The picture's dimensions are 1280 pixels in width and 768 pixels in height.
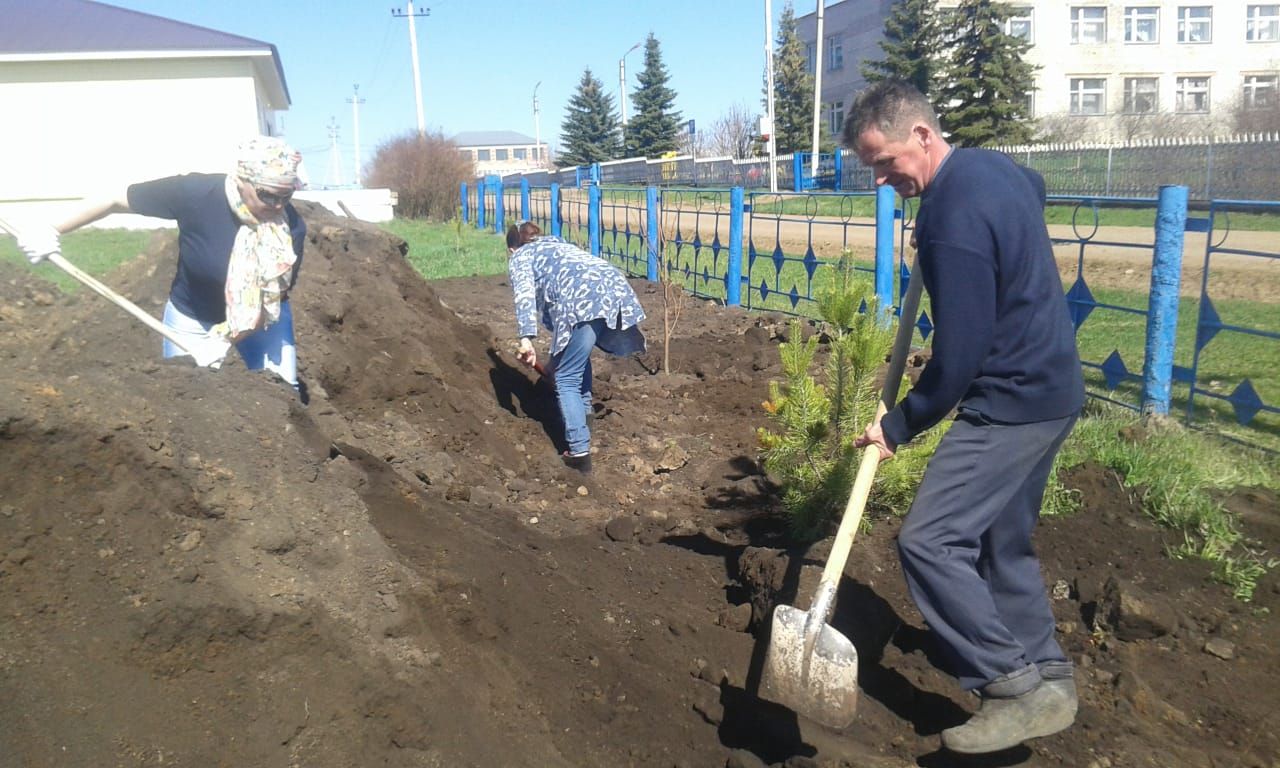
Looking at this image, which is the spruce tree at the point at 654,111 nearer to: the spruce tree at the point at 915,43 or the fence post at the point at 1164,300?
the spruce tree at the point at 915,43

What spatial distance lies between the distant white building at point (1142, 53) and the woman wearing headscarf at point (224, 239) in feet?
136

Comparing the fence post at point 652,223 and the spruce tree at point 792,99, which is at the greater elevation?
the spruce tree at point 792,99

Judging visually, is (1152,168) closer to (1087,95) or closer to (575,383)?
(575,383)

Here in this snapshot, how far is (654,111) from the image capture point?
50.6 metres

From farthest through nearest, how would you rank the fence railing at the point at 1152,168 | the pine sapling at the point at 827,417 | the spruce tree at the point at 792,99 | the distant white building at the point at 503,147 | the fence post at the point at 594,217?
1. the distant white building at the point at 503,147
2. the spruce tree at the point at 792,99
3. the fence railing at the point at 1152,168
4. the fence post at the point at 594,217
5. the pine sapling at the point at 827,417

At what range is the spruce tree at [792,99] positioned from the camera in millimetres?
45719

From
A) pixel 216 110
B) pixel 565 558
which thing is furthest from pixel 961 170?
pixel 216 110

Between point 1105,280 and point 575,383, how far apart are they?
884 cm

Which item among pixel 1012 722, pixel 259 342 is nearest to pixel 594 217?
pixel 259 342

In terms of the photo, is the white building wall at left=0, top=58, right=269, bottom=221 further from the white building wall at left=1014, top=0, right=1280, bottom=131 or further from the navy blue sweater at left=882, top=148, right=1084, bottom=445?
the white building wall at left=1014, top=0, right=1280, bottom=131

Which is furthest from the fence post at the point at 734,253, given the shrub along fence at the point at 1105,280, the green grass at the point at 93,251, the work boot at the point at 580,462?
the green grass at the point at 93,251

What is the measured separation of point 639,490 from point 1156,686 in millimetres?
2767

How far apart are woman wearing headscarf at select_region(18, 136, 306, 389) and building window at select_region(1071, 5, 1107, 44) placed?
150 feet

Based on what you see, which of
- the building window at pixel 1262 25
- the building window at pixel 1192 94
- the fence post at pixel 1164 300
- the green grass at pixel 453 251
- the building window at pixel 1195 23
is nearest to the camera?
the fence post at pixel 1164 300
